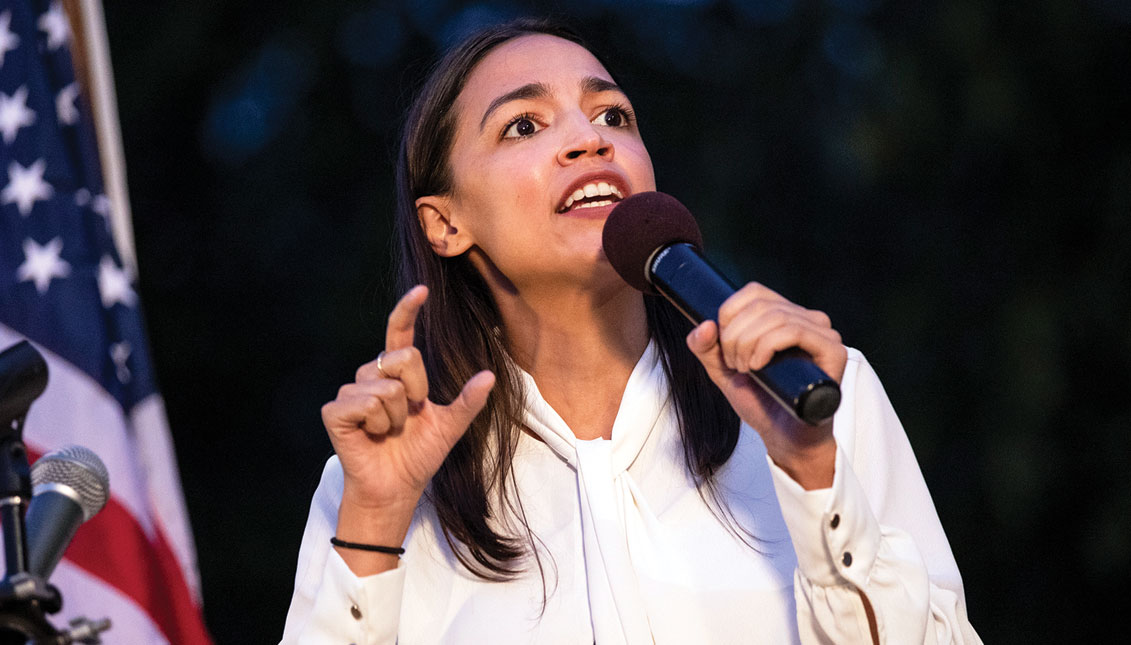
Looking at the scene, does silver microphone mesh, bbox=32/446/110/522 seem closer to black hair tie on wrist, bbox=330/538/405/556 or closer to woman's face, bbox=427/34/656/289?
black hair tie on wrist, bbox=330/538/405/556

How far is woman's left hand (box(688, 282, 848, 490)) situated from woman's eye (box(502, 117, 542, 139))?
2.91 feet

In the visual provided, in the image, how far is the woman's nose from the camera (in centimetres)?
229

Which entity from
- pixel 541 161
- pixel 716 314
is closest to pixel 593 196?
pixel 541 161

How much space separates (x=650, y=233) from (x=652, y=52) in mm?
2815

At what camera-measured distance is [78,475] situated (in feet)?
4.62

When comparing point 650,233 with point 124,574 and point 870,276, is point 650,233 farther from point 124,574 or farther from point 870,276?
point 870,276

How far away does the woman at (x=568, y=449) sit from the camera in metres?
1.77

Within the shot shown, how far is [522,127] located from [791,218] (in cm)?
210

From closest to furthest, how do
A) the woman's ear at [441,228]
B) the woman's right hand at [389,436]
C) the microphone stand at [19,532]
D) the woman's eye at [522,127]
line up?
the microphone stand at [19,532] < the woman's right hand at [389,436] < the woman's eye at [522,127] < the woman's ear at [441,228]

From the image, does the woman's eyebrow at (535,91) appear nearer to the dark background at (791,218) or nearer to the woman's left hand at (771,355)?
the woman's left hand at (771,355)

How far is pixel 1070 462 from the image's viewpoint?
4.12 meters

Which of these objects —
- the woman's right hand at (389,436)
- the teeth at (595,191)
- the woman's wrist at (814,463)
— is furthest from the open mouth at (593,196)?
the woman's wrist at (814,463)

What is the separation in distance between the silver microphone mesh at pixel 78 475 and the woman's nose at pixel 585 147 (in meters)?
1.16

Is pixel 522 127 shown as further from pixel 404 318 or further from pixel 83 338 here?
pixel 83 338
